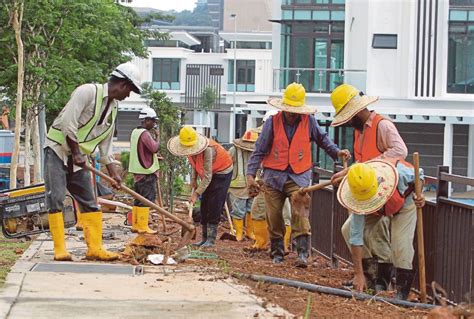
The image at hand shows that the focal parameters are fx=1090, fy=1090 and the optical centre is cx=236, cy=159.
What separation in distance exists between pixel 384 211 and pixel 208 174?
424 centimetres

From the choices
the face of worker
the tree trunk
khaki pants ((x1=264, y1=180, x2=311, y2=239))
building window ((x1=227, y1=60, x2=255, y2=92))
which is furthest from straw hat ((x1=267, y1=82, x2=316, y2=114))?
building window ((x1=227, y1=60, x2=255, y2=92))

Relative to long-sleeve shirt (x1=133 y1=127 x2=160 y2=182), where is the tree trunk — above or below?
above

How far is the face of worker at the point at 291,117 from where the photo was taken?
10.8m

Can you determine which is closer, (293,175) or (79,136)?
(79,136)

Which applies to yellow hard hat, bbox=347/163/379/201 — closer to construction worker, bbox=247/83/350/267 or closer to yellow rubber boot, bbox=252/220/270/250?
construction worker, bbox=247/83/350/267

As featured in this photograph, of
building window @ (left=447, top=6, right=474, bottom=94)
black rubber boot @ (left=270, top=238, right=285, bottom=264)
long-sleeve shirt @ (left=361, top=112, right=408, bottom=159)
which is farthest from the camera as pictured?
building window @ (left=447, top=6, right=474, bottom=94)

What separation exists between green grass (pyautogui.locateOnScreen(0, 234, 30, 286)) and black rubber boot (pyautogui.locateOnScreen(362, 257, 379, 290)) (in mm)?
2984

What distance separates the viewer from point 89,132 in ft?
33.0

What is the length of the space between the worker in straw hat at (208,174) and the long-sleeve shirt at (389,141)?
12.9ft

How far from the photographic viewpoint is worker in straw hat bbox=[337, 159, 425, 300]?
8484mm

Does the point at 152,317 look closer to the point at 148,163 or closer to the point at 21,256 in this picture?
the point at 21,256

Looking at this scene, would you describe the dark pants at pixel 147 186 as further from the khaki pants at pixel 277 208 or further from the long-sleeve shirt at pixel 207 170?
the khaki pants at pixel 277 208

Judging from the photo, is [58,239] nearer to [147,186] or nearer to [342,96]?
[342,96]

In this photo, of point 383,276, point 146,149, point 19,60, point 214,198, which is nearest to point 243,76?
point 19,60
